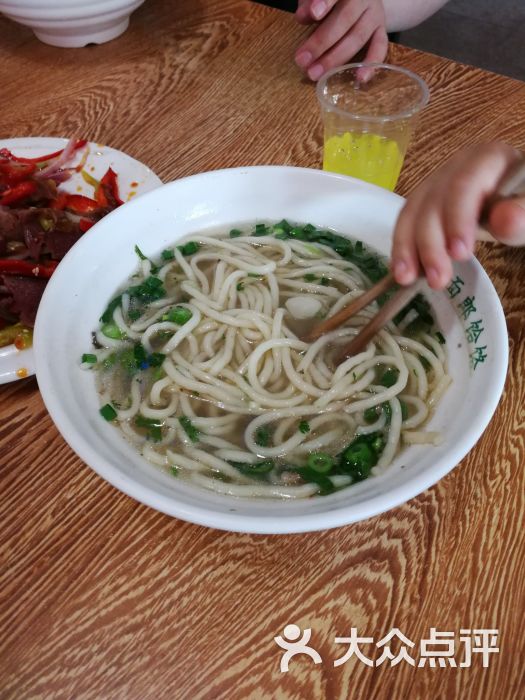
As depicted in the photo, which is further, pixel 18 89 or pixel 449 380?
pixel 18 89

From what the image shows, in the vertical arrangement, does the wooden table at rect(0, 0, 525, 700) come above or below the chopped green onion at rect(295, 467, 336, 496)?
below

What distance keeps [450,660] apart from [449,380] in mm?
562

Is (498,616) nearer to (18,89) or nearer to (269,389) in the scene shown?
(269,389)

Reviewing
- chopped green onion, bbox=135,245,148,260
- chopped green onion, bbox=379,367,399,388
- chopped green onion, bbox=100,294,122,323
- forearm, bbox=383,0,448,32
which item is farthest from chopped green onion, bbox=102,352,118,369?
forearm, bbox=383,0,448,32

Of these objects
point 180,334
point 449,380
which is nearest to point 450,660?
point 449,380

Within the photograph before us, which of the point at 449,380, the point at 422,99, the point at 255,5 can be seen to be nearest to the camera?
the point at 449,380

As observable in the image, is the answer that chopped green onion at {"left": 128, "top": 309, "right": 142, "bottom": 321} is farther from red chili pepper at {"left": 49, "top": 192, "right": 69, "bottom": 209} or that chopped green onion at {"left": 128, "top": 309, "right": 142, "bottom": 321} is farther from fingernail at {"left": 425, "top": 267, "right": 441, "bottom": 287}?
fingernail at {"left": 425, "top": 267, "right": 441, "bottom": 287}

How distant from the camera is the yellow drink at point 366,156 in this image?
1868 millimetres

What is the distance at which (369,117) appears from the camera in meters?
1.80

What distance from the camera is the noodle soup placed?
126cm

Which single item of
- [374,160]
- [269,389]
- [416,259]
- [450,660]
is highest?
[416,259]

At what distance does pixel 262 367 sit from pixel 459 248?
1.92ft

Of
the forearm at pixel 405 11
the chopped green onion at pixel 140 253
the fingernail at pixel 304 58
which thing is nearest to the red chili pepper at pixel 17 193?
the chopped green onion at pixel 140 253

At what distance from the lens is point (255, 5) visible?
2744 millimetres
